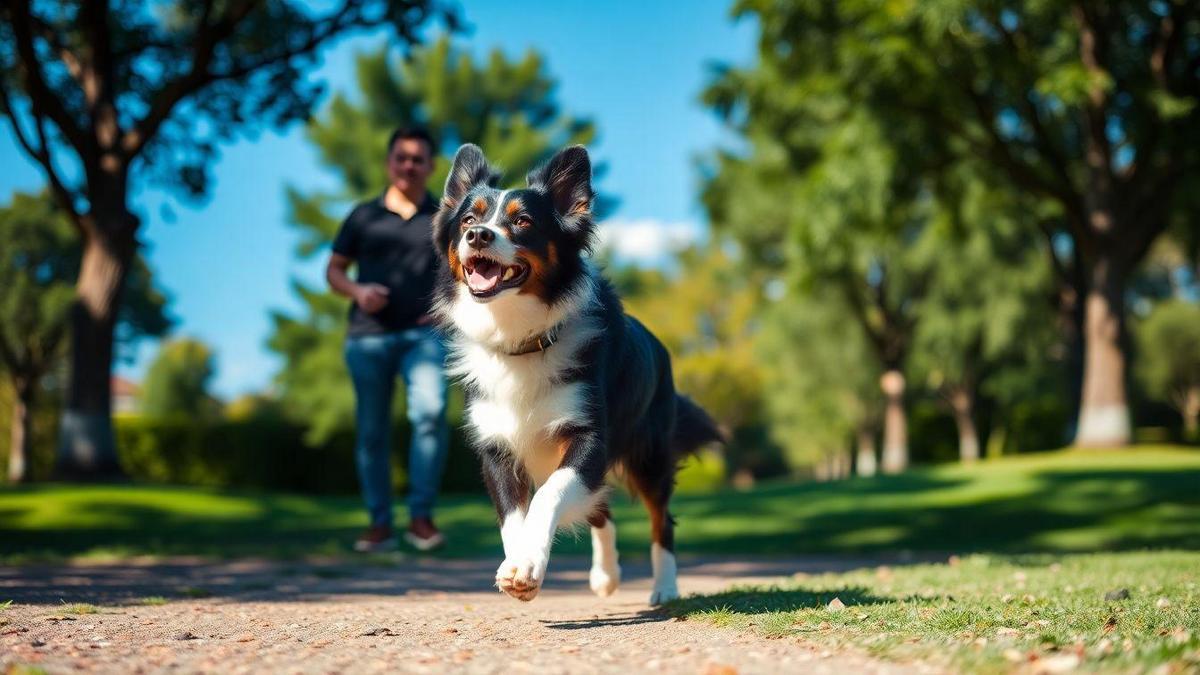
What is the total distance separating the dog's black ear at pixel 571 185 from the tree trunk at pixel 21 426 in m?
26.7

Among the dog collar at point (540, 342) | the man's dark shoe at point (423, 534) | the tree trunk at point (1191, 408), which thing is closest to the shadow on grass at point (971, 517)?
the man's dark shoe at point (423, 534)

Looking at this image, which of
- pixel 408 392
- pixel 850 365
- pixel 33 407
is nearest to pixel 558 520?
pixel 408 392

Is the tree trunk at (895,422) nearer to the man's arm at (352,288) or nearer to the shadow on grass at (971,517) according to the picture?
the shadow on grass at (971,517)

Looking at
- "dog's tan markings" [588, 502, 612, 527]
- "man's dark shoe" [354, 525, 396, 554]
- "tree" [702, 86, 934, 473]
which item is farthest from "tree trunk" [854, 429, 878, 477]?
"dog's tan markings" [588, 502, 612, 527]

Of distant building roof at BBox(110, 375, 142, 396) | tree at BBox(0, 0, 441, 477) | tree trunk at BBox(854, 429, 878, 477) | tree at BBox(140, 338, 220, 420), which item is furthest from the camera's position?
distant building roof at BBox(110, 375, 142, 396)

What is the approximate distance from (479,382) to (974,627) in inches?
88.7

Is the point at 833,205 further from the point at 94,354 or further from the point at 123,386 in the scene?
the point at 123,386

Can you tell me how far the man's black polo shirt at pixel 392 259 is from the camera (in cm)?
773

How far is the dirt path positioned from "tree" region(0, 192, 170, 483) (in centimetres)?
2534

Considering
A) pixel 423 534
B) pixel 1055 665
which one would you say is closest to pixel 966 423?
pixel 423 534

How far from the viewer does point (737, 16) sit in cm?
2042

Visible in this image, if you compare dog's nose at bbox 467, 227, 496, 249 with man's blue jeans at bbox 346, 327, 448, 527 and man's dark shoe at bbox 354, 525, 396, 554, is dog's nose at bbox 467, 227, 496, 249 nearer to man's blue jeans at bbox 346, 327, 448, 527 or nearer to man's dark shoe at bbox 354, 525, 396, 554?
man's blue jeans at bbox 346, 327, 448, 527

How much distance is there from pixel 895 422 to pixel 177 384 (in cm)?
5274

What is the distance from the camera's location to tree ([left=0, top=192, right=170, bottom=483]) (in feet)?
96.4
